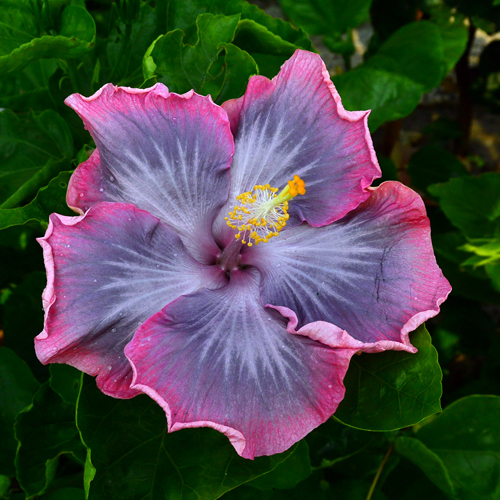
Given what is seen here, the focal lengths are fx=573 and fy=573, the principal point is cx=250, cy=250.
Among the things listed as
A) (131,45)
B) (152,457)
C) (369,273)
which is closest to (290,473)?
(152,457)

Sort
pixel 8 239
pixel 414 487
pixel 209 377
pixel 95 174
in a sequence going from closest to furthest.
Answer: pixel 209 377, pixel 95 174, pixel 8 239, pixel 414 487

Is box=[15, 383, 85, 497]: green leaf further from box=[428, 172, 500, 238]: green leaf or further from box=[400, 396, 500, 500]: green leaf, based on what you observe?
box=[428, 172, 500, 238]: green leaf

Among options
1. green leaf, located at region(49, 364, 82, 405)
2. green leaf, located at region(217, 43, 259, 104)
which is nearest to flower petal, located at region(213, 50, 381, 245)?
green leaf, located at region(217, 43, 259, 104)

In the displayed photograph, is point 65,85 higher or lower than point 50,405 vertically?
higher

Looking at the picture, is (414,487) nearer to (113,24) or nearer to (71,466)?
(71,466)

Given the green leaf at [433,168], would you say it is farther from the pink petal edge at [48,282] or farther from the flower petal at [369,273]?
the pink petal edge at [48,282]

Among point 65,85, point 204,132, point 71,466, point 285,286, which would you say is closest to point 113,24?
point 65,85
